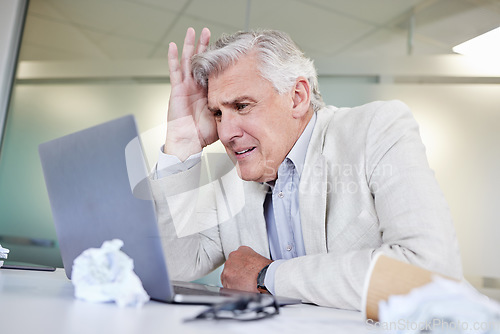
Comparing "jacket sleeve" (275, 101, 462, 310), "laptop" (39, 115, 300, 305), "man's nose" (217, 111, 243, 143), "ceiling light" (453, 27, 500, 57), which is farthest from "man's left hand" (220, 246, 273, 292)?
"ceiling light" (453, 27, 500, 57)

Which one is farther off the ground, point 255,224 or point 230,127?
point 230,127

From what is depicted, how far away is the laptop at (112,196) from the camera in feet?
1.83

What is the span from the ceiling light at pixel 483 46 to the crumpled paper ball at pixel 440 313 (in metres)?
2.59

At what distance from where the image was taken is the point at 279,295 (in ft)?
2.68

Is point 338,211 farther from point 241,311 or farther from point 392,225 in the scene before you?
point 241,311

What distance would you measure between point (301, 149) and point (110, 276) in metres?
0.94

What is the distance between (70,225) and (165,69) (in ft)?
7.89

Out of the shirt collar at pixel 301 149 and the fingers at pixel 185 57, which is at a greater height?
the fingers at pixel 185 57

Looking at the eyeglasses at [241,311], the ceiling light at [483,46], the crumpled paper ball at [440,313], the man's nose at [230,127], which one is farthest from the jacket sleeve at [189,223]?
the ceiling light at [483,46]

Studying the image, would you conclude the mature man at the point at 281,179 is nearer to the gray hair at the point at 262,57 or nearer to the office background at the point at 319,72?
the gray hair at the point at 262,57

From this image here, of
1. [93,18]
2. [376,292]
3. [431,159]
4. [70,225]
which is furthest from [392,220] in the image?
[93,18]

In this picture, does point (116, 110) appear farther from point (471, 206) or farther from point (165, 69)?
point (471, 206)

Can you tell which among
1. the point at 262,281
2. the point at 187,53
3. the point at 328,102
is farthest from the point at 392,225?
the point at 328,102

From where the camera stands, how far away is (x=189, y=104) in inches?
58.0
